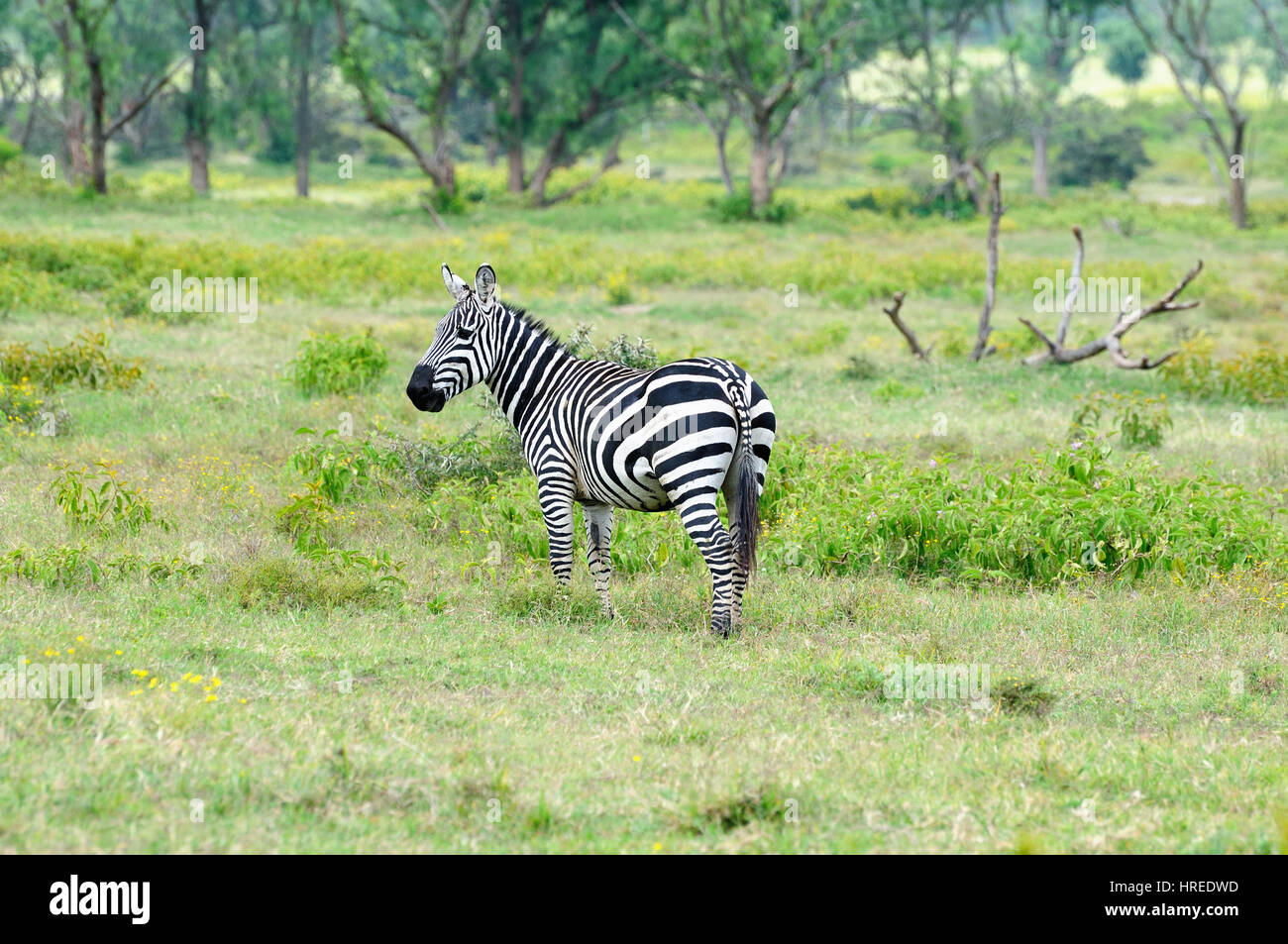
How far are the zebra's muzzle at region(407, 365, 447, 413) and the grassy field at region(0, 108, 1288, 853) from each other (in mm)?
1198

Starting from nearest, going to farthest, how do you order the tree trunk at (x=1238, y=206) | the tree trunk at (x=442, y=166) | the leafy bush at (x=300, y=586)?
the leafy bush at (x=300, y=586) → the tree trunk at (x=1238, y=206) → the tree trunk at (x=442, y=166)

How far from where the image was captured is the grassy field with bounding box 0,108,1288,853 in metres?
5.33

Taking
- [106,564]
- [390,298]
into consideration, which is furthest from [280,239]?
[106,564]

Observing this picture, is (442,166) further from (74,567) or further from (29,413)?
(74,567)

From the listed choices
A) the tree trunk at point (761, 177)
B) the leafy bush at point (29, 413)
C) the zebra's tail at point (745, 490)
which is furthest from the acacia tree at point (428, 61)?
the zebra's tail at point (745, 490)

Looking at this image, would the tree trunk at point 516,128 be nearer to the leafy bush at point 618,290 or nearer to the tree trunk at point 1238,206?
the leafy bush at point 618,290

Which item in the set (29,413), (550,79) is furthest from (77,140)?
(29,413)

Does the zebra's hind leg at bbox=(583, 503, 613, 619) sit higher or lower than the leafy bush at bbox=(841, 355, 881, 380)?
lower

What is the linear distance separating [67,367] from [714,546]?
30.9 ft

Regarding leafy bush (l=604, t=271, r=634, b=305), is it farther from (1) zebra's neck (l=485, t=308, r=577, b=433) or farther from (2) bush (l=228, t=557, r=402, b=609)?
(2) bush (l=228, t=557, r=402, b=609)

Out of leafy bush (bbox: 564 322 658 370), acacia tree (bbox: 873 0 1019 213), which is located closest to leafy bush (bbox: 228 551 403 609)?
leafy bush (bbox: 564 322 658 370)

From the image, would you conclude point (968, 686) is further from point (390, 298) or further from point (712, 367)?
point (390, 298)

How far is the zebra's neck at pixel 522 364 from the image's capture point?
8.76m

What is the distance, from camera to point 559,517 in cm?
852
